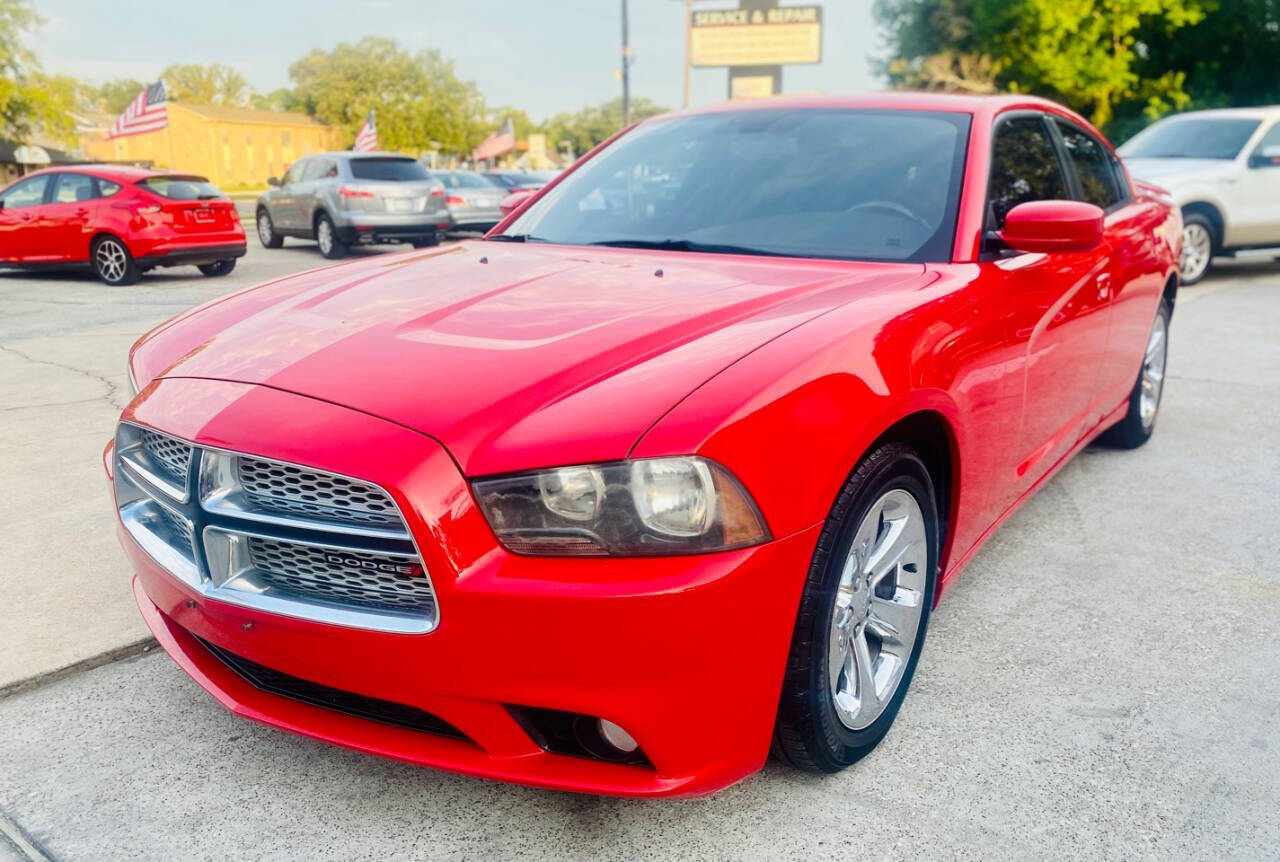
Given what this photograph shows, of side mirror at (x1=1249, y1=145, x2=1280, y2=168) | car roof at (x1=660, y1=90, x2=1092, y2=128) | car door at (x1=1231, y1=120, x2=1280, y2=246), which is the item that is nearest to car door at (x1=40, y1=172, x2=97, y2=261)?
car roof at (x1=660, y1=90, x2=1092, y2=128)

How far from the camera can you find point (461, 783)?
2283 millimetres

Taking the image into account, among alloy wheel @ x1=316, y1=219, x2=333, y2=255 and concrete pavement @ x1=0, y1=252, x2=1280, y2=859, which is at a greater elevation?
alloy wheel @ x1=316, y1=219, x2=333, y2=255

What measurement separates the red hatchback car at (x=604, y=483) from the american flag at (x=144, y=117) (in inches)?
718

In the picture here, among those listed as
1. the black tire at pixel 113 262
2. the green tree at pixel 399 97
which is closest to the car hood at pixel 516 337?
the black tire at pixel 113 262

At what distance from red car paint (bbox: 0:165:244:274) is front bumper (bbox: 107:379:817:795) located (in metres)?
11.2

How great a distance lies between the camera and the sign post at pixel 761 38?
4769 cm

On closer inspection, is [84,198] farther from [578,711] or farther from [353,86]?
[353,86]

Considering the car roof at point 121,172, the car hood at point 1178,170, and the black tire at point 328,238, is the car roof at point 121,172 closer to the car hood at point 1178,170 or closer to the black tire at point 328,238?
the black tire at point 328,238

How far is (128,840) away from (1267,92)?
33140 mm

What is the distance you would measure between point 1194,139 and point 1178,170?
821 millimetres

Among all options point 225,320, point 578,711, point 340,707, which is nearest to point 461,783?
point 340,707

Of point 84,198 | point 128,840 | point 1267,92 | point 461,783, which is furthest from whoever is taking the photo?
point 1267,92

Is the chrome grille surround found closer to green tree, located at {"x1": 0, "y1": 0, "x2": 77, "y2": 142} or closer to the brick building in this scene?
green tree, located at {"x1": 0, "y1": 0, "x2": 77, "y2": 142}

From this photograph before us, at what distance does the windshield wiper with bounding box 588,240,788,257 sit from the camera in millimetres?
Result: 2963
